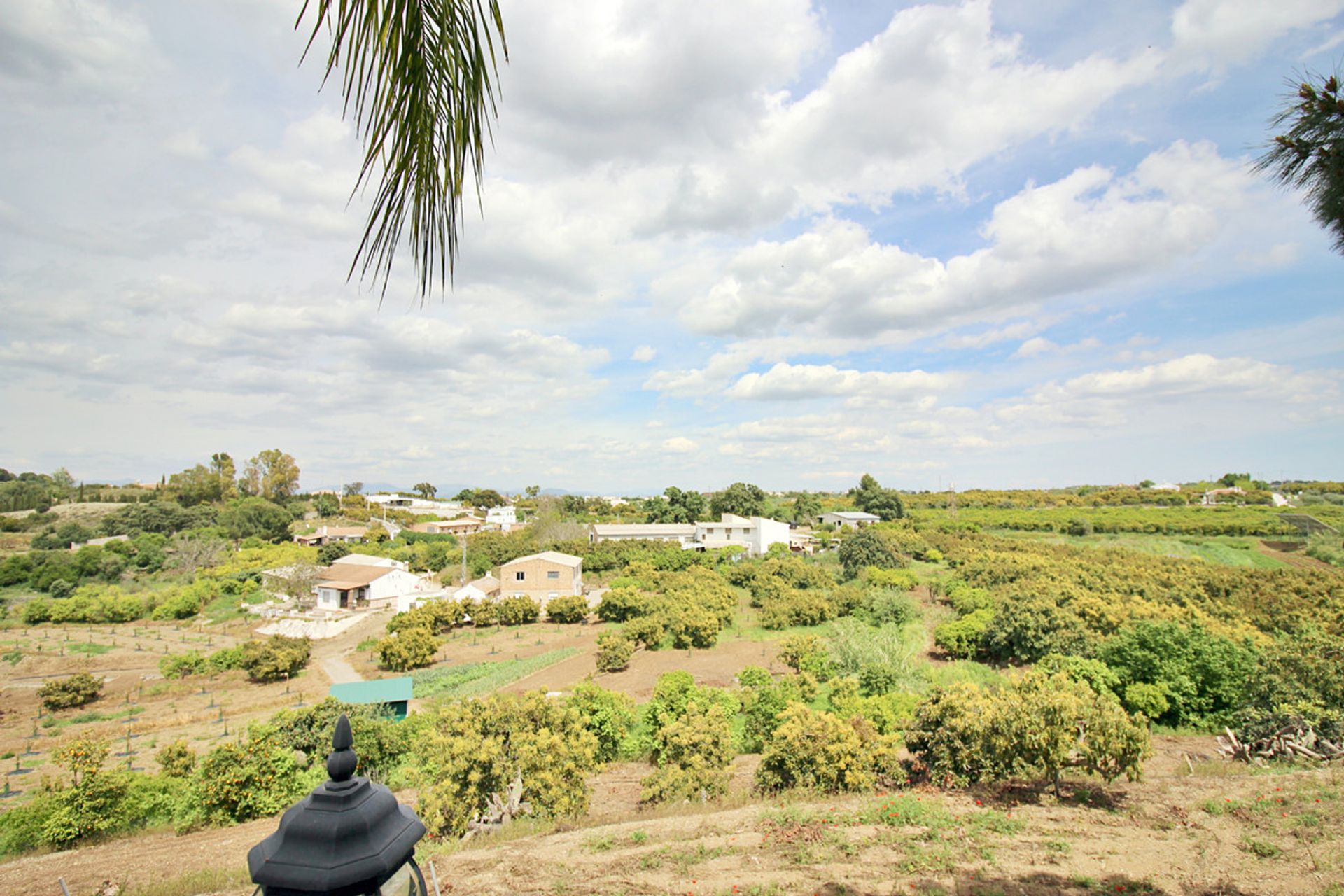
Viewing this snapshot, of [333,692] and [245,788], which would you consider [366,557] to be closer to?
[333,692]

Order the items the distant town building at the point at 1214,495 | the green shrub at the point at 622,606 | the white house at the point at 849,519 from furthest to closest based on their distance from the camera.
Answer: the distant town building at the point at 1214,495, the white house at the point at 849,519, the green shrub at the point at 622,606

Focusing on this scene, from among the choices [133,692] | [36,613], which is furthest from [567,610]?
[36,613]

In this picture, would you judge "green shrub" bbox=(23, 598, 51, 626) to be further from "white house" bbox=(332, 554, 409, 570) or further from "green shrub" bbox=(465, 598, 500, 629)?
"green shrub" bbox=(465, 598, 500, 629)

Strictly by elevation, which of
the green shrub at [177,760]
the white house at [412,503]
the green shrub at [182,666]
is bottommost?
the green shrub at [182,666]

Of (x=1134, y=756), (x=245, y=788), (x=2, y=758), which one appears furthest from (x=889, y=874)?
(x=2, y=758)

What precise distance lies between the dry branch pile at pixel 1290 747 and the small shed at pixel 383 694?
791 inches

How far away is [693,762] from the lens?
11.0m

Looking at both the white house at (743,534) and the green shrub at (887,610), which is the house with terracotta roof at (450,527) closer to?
the white house at (743,534)

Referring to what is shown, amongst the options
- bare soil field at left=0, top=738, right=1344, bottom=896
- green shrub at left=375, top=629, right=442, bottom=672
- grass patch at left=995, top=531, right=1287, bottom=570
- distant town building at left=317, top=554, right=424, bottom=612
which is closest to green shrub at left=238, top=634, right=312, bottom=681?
green shrub at left=375, top=629, right=442, bottom=672

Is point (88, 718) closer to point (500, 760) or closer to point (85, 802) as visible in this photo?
point (85, 802)

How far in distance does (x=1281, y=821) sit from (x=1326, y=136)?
8.01 m

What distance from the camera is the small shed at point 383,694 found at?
1731 cm

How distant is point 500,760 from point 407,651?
17.8 metres

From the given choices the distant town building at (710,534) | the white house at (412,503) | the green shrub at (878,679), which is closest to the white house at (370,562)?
the distant town building at (710,534)
